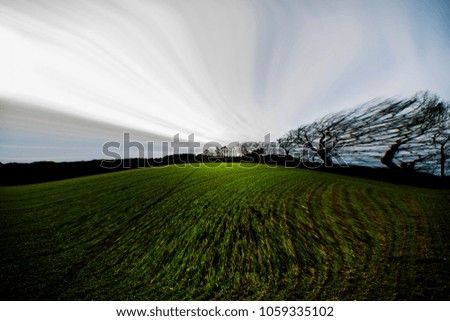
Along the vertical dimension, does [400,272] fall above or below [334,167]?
below

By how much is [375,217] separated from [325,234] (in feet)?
12.0

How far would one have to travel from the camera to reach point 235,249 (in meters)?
6.91

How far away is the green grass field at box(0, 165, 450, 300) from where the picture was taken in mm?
5043

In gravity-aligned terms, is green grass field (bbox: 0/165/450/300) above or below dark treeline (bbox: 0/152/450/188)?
below

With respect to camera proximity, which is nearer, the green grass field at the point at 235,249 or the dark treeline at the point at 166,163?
the green grass field at the point at 235,249

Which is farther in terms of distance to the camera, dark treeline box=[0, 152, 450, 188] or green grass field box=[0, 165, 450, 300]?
dark treeline box=[0, 152, 450, 188]

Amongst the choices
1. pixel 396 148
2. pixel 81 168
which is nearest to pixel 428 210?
pixel 396 148

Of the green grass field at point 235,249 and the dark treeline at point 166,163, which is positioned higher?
the dark treeline at point 166,163

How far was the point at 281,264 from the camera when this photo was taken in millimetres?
5934

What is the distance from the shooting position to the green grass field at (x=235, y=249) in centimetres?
504

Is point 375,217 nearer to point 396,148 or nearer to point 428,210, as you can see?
point 428,210

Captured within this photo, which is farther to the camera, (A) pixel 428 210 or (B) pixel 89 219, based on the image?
(B) pixel 89 219

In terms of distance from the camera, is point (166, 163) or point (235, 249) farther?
point (166, 163)

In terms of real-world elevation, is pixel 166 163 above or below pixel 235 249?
above
